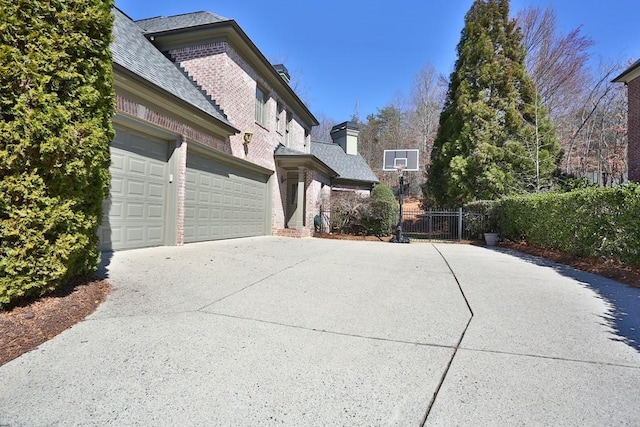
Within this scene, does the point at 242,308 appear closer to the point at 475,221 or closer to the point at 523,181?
the point at 475,221

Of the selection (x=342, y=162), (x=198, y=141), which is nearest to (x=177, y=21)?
(x=198, y=141)

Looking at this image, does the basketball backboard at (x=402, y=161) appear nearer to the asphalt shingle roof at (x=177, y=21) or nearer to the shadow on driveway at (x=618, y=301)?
the shadow on driveway at (x=618, y=301)

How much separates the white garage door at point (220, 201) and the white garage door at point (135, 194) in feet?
2.60

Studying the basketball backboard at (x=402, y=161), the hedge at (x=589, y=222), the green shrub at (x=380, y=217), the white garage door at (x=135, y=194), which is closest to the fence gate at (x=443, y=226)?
the green shrub at (x=380, y=217)

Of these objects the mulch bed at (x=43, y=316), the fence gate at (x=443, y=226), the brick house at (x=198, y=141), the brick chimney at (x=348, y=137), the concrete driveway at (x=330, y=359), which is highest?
the brick chimney at (x=348, y=137)

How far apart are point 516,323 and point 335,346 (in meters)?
1.93

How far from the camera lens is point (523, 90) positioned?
15.4 meters

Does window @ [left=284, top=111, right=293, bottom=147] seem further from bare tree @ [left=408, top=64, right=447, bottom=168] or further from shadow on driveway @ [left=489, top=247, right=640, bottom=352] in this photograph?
bare tree @ [left=408, top=64, right=447, bottom=168]

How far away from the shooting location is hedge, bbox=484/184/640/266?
593 centimetres

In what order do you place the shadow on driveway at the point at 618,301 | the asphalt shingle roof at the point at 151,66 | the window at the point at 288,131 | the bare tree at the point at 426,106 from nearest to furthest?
the shadow on driveway at the point at 618,301 < the asphalt shingle roof at the point at 151,66 < the window at the point at 288,131 < the bare tree at the point at 426,106

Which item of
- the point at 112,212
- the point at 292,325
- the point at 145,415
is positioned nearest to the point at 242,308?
the point at 292,325

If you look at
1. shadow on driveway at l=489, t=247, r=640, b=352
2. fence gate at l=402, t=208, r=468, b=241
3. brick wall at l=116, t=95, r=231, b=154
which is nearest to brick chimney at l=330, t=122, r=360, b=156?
fence gate at l=402, t=208, r=468, b=241

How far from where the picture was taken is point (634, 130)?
505 inches

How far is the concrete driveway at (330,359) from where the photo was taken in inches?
72.9
